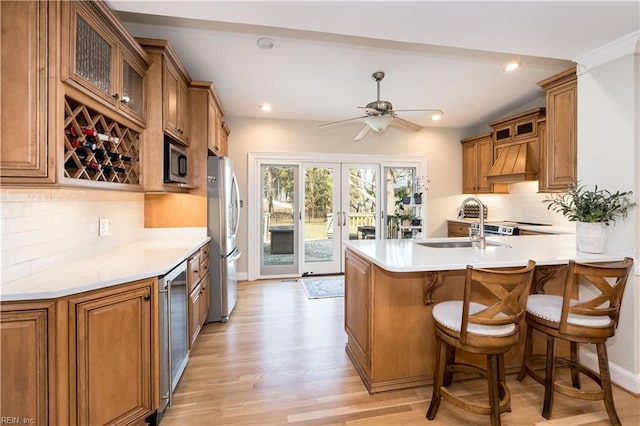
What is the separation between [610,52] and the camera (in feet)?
7.29

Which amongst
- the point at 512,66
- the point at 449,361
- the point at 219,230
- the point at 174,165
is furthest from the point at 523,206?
the point at 174,165

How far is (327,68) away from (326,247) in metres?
2.96

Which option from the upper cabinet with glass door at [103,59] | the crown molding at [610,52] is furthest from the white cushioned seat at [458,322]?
the upper cabinet with glass door at [103,59]

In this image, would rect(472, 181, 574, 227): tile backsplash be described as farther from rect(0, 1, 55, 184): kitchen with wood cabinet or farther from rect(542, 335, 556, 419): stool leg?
rect(0, 1, 55, 184): kitchen with wood cabinet

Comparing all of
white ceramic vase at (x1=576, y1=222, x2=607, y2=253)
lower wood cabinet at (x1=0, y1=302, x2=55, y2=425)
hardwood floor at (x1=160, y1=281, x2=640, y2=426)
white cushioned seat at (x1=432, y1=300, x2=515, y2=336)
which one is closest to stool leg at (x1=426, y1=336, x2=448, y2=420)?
hardwood floor at (x1=160, y1=281, x2=640, y2=426)

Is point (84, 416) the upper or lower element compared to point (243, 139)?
lower

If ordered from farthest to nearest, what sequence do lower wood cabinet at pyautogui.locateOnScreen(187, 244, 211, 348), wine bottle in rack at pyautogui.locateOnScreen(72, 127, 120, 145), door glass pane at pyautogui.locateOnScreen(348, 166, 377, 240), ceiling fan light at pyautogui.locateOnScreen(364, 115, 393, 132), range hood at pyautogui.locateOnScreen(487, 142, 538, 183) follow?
door glass pane at pyautogui.locateOnScreen(348, 166, 377, 240) < range hood at pyautogui.locateOnScreen(487, 142, 538, 183) < ceiling fan light at pyautogui.locateOnScreen(364, 115, 393, 132) < lower wood cabinet at pyautogui.locateOnScreen(187, 244, 211, 348) < wine bottle in rack at pyautogui.locateOnScreen(72, 127, 120, 145)

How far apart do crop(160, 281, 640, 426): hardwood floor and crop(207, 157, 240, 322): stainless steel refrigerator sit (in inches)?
12.5

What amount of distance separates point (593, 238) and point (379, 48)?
2453 millimetres

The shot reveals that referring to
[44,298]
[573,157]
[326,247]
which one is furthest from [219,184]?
[573,157]

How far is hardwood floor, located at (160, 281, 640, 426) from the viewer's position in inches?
73.3

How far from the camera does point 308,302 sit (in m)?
3.95

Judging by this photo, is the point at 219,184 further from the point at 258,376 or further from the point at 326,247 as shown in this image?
the point at 326,247

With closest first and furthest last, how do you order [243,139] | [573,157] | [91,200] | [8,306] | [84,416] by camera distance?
[8,306], [84,416], [91,200], [573,157], [243,139]
